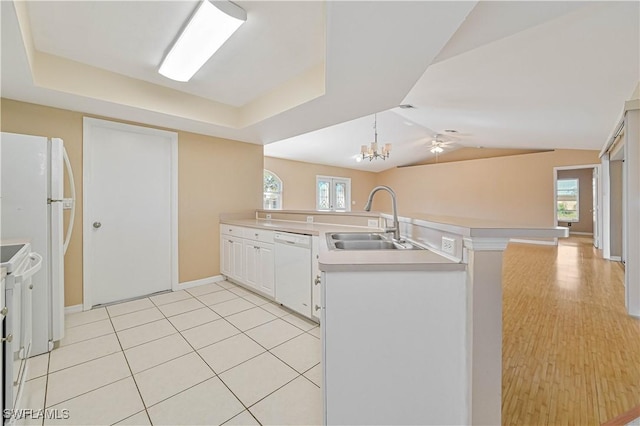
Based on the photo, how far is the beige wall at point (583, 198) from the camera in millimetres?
8828

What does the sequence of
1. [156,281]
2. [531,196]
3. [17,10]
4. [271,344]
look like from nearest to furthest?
[17,10] → [271,344] → [156,281] → [531,196]

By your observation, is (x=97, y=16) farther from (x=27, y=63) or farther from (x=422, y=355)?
(x=422, y=355)

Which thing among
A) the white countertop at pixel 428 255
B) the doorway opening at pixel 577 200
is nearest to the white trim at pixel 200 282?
the white countertop at pixel 428 255

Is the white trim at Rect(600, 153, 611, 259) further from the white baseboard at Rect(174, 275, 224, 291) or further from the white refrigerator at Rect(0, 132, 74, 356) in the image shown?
the white refrigerator at Rect(0, 132, 74, 356)

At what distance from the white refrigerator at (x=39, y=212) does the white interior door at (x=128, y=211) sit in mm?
913

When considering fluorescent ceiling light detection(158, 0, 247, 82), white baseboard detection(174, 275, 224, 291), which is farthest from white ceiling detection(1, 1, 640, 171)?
white baseboard detection(174, 275, 224, 291)

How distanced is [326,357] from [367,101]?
2.29m

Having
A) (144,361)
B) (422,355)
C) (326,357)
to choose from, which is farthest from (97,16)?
(422,355)

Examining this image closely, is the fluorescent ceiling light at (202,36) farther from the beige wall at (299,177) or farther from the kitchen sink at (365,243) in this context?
the beige wall at (299,177)

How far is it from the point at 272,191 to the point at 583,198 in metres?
10.6

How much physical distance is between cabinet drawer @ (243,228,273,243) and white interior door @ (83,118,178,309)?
100 centimetres

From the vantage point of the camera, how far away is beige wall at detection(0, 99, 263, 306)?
8.51 ft

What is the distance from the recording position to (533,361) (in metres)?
1.82

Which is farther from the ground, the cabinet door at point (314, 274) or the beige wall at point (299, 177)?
the beige wall at point (299, 177)
